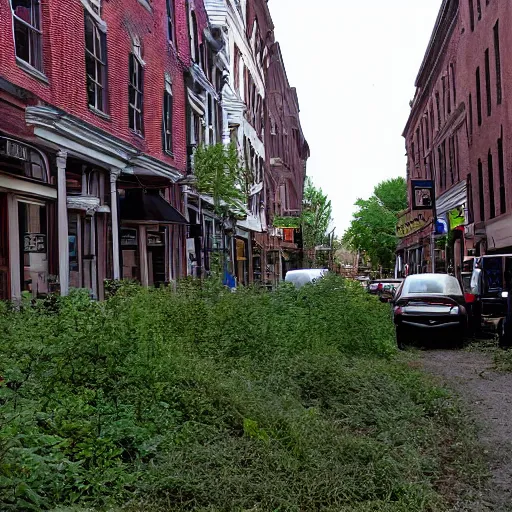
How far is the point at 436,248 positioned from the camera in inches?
1770

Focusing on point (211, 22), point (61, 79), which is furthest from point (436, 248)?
point (61, 79)

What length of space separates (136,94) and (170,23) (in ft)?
15.0

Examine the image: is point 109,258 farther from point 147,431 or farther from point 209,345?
point 147,431

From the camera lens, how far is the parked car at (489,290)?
1642cm

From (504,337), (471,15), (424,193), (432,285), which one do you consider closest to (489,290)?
(432,285)

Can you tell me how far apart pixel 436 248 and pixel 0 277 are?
36159 millimetres

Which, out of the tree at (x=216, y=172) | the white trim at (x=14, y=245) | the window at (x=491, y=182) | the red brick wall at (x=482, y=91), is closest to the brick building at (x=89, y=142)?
the white trim at (x=14, y=245)

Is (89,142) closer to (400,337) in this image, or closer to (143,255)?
(143,255)

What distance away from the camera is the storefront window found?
1261 centimetres

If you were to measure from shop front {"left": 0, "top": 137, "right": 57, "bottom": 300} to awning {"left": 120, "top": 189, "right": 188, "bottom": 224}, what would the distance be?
5050 mm

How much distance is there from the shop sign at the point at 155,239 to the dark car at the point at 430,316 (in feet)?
24.3

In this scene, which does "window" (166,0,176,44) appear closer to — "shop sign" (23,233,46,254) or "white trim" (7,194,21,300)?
"shop sign" (23,233,46,254)

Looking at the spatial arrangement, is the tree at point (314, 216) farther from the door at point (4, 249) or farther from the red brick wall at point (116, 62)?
the door at point (4, 249)

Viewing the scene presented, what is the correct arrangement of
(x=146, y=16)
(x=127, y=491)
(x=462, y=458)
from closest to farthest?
(x=127, y=491) → (x=462, y=458) → (x=146, y=16)
